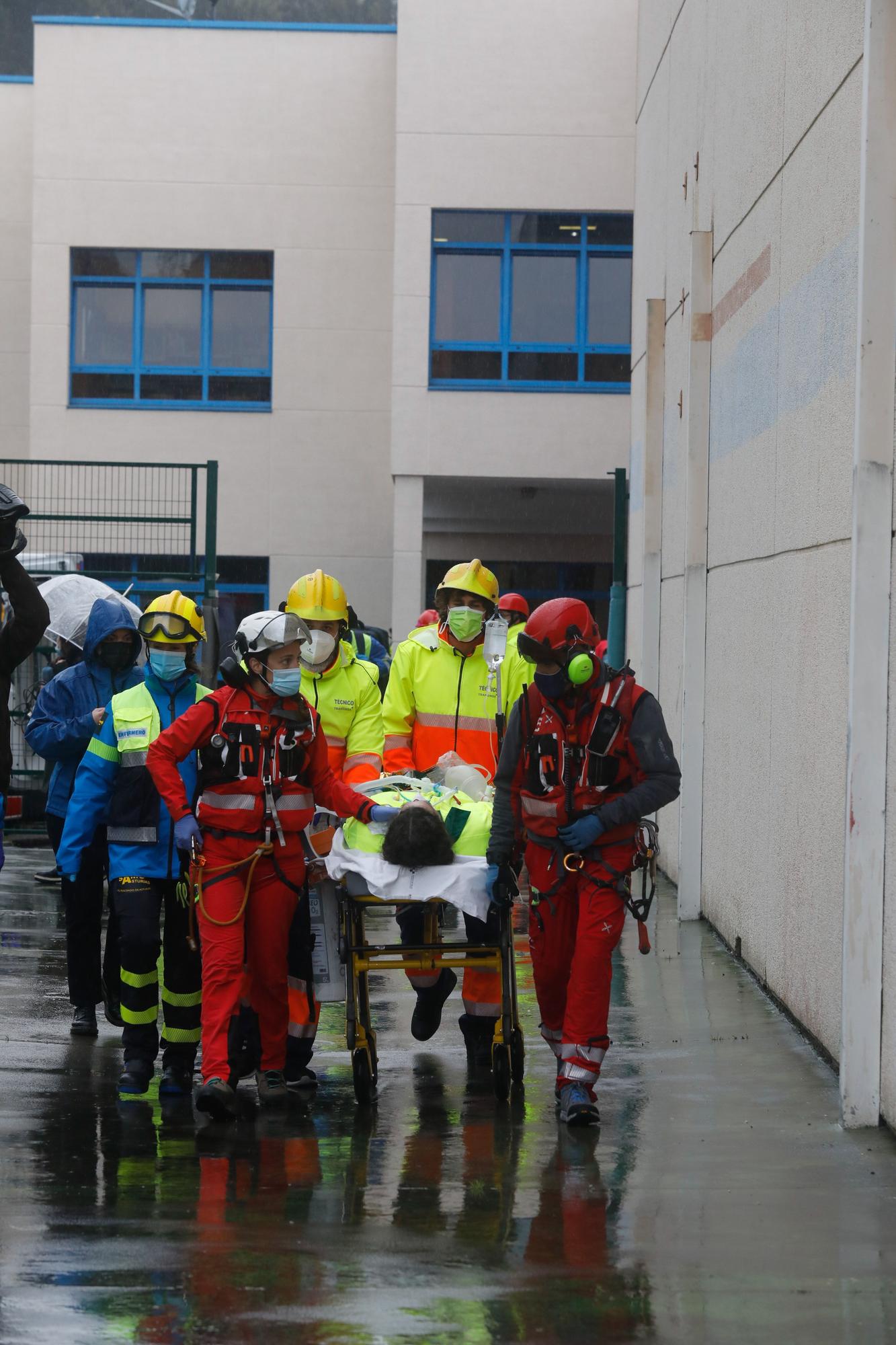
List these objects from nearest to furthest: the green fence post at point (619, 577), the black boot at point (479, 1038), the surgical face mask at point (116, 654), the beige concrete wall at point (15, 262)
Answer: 1. the black boot at point (479, 1038)
2. the surgical face mask at point (116, 654)
3. the green fence post at point (619, 577)
4. the beige concrete wall at point (15, 262)

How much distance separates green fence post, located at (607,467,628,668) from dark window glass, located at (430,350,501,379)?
9077 millimetres

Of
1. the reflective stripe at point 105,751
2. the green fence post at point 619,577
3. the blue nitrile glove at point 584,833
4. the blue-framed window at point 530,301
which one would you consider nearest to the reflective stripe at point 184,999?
the reflective stripe at point 105,751

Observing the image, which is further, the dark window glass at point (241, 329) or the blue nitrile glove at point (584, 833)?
the dark window glass at point (241, 329)

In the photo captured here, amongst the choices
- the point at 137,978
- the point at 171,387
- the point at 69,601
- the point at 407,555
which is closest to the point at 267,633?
the point at 137,978

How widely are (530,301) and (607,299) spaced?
3.75ft

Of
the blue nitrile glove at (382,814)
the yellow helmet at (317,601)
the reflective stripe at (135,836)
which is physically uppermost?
the yellow helmet at (317,601)

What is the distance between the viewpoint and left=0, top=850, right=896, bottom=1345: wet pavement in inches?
179

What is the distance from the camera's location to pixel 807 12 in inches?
324

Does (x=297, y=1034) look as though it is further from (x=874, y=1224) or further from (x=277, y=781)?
(x=874, y=1224)

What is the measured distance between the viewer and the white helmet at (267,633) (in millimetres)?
6680

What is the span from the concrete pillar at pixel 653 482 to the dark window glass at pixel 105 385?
15.1 m

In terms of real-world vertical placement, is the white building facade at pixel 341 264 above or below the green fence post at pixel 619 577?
above

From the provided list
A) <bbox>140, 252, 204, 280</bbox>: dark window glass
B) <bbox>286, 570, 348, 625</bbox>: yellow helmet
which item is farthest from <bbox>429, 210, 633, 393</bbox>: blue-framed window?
<bbox>286, 570, 348, 625</bbox>: yellow helmet

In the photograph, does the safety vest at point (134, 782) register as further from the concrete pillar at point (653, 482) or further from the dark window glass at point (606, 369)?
the dark window glass at point (606, 369)
